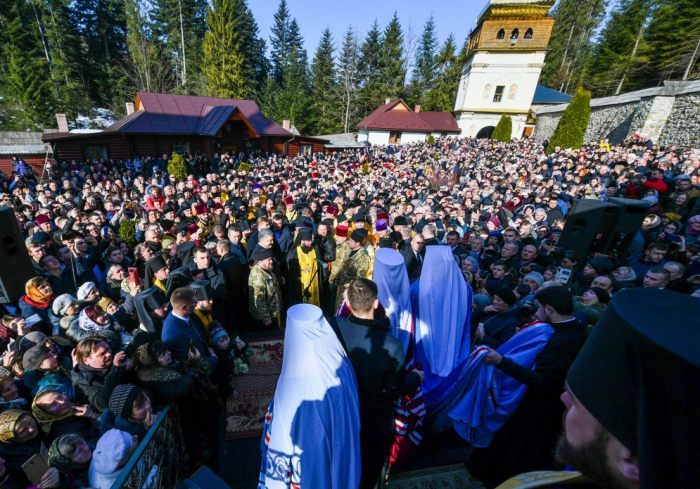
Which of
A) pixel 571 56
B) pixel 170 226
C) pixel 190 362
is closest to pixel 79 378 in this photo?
pixel 190 362

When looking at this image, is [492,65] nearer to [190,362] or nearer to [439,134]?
[439,134]

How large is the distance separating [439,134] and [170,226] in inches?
1406

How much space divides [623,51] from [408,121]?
24442 mm

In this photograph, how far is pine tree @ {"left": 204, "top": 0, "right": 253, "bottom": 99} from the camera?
122ft

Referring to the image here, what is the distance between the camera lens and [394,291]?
11.7 ft

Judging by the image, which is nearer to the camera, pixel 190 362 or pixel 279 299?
pixel 190 362

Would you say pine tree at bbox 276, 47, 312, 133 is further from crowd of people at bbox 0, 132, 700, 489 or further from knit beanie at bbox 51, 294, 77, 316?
knit beanie at bbox 51, 294, 77, 316

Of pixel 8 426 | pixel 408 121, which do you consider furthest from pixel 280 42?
pixel 8 426

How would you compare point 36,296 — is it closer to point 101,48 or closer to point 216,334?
point 216,334

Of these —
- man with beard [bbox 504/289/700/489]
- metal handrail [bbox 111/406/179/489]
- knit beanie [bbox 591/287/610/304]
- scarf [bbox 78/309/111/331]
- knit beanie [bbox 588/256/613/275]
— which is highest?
man with beard [bbox 504/289/700/489]

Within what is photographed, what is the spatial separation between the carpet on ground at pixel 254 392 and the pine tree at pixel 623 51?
Answer: 45.6m

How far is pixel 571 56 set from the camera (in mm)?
47562

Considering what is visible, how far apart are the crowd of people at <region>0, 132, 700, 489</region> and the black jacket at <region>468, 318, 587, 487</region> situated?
0.01 metres

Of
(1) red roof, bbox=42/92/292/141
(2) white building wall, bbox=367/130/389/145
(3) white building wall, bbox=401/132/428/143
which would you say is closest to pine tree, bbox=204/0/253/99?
(1) red roof, bbox=42/92/292/141
